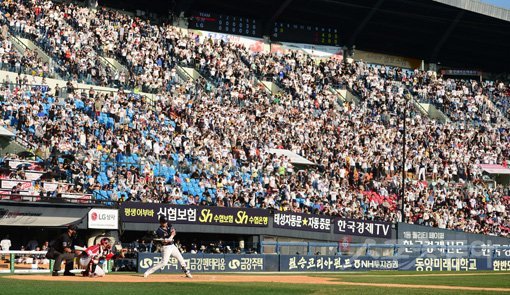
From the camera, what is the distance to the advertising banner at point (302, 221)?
40.7 metres

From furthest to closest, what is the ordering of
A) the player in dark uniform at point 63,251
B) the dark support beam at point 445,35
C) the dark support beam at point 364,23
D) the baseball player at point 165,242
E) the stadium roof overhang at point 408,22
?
the dark support beam at point 445,35
the dark support beam at point 364,23
the stadium roof overhang at point 408,22
the player in dark uniform at point 63,251
the baseball player at point 165,242

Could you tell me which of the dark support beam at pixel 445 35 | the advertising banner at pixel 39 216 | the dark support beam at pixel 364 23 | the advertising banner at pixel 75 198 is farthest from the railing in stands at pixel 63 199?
the dark support beam at pixel 445 35

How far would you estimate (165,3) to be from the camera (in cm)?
5544

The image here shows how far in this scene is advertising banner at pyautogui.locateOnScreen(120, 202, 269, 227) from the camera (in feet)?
119

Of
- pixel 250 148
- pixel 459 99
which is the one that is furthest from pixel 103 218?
pixel 459 99

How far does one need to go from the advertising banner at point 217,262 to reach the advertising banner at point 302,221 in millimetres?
4271

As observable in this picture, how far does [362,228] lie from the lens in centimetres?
4331

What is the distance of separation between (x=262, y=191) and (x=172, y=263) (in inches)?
404

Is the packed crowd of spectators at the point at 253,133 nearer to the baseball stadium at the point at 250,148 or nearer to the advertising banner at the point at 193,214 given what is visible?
the baseball stadium at the point at 250,148

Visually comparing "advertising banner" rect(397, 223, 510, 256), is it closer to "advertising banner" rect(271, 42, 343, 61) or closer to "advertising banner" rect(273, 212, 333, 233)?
"advertising banner" rect(273, 212, 333, 233)

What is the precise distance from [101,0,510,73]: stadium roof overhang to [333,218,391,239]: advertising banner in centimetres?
1902

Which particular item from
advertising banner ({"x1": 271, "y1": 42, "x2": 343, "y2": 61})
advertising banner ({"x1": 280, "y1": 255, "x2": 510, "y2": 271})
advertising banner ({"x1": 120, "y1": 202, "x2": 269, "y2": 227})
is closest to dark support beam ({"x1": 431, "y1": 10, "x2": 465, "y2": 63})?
advertising banner ({"x1": 271, "y1": 42, "x2": 343, "y2": 61})

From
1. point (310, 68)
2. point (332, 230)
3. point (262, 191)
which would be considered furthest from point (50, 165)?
point (310, 68)

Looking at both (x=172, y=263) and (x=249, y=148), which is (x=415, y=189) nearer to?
(x=249, y=148)
